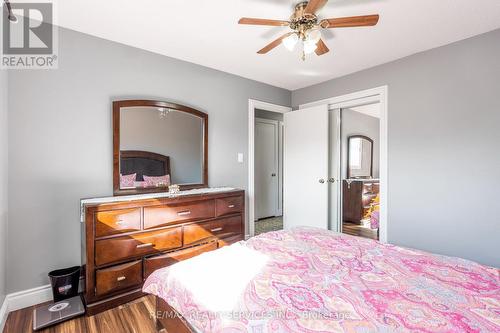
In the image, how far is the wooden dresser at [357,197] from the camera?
383cm

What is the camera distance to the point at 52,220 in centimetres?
214

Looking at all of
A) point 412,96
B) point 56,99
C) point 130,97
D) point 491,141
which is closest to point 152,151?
point 130,97

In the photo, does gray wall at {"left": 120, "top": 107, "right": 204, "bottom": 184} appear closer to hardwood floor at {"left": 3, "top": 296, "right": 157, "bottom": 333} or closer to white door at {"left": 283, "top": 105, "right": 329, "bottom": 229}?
hardwood floor at {"left": 3, "top": 296, "right": 157, "bottom": 333}

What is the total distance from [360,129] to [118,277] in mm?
3692

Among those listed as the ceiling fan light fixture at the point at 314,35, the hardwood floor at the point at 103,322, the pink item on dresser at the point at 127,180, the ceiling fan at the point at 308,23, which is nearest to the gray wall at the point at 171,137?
the pink item on dresser at the point at 127,180

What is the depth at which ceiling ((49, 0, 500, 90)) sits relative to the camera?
75.2 inches

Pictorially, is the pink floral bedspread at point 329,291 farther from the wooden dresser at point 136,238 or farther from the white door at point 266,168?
the white door at point 266,168

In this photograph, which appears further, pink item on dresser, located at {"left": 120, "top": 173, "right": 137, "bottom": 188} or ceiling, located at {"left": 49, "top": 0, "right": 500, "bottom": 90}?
pink item on dresser, located at {"left": 120, "top": 173, "right": 137, "bottom": 188}

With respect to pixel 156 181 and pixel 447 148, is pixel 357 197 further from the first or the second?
pixel 156 181

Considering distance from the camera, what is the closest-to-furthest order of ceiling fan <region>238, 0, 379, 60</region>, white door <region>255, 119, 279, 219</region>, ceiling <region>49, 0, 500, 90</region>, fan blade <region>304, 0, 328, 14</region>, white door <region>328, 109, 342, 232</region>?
fan blade <region>304, 0, 328, 14</region> < ceiling fan <region>238, 0, 379, 60</region> < ceiling <region>49, 0, 500, 90</region> < white door <region>328, 109, 342, 232</region> < white door <region>255, 119, 279, 219</region>

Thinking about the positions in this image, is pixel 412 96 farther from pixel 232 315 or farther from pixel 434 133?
pixel 232 315

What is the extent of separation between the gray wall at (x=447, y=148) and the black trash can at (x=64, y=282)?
3304 mm

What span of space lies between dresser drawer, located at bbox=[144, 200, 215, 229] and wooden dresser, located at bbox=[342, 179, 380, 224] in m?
2.24

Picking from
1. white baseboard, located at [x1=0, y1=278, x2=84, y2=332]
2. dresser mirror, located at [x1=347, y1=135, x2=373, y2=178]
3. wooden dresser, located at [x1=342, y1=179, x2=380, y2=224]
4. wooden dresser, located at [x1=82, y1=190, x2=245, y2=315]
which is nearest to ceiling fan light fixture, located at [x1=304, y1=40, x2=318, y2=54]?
wooden dresser, located at [x1=82, y1=190, x2=245, y2=315]
